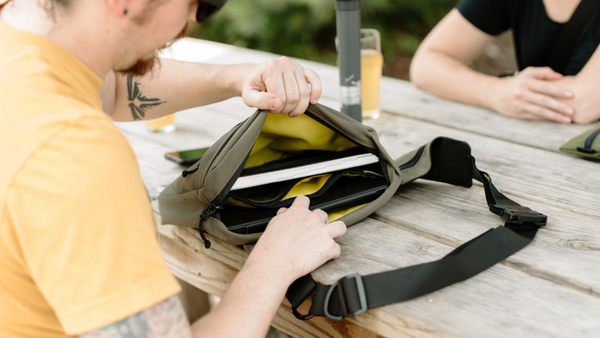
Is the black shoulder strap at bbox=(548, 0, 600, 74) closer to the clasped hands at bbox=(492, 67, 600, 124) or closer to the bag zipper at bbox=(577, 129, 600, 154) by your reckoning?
the clasped hands at bbox=(492, 67, 600, 124)

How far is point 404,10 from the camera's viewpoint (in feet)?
15.6

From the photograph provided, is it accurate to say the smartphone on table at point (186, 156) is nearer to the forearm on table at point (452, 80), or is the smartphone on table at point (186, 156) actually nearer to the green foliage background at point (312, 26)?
the forearm on table at point (452, 80)

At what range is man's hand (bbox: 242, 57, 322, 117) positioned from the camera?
997 mm

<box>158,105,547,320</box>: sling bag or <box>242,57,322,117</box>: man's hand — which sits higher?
A: <box>242,57,322,117</box>: man's hand

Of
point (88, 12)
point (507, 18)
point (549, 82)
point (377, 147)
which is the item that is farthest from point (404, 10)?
point (88, 12)

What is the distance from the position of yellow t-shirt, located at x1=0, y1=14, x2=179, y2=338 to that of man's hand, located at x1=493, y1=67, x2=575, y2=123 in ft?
3.61

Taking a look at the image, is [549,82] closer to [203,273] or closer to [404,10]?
[203,273]

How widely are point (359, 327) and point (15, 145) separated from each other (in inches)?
21.7

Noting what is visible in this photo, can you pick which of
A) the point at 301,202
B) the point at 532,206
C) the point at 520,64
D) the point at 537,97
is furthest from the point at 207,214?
the point at 520,64

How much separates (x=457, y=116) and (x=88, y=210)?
114 centimetres

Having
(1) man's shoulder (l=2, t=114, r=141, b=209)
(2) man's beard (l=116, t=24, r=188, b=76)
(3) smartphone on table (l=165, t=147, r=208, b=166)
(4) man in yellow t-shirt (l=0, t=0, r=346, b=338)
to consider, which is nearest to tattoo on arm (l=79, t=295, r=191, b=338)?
(4) man in yellow t-shirt (l=0, t=0, r=346, b=338)

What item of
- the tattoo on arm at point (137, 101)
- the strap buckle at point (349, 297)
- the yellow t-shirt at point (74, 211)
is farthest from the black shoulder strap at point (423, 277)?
the tattoo on arm at point (137, 101)

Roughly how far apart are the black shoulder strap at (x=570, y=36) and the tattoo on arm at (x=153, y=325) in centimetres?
144

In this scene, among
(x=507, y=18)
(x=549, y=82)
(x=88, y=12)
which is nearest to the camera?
(x=88, y=12)
